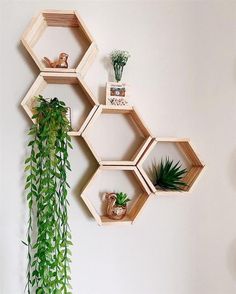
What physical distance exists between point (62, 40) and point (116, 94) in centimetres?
41

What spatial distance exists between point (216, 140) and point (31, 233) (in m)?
1.08

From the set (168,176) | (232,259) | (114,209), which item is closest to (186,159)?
(168,176)

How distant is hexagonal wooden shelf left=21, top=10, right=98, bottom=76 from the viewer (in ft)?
5.73

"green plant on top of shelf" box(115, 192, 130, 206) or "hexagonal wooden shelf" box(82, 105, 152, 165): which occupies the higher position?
"hexagonal wooden shelf" box(82, 105, 152, 165)

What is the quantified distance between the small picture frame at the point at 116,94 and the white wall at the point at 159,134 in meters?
0.10

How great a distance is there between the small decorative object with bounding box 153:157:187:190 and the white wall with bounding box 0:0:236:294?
0.08 metres

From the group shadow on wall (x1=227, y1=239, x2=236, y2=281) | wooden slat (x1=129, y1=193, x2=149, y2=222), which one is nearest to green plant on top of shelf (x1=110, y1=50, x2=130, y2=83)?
→ wooden slat (x1=129, y1=193, x2=149, y2=222)

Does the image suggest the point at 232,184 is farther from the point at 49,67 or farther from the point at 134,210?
the point at 49,67

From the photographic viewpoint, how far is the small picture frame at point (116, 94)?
1.76m

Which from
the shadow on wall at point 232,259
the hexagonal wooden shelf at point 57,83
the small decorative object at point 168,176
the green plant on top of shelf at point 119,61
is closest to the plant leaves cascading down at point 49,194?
the hexagonal wooden shelf at point 57,83

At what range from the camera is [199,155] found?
1880 millimetres

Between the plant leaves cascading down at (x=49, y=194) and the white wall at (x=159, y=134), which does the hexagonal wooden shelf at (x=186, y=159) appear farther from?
the plant leaves cascading down at (x=49, y=194)

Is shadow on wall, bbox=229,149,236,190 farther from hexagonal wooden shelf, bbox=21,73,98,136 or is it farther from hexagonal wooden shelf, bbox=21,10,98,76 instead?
hexagonal wooden shelf, bbox=21,10,98,76

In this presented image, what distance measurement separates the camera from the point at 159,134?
1.88 metres
